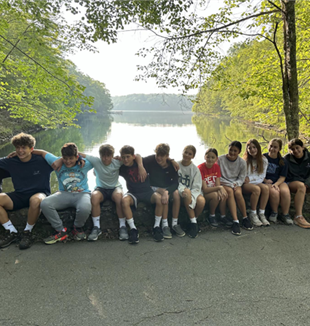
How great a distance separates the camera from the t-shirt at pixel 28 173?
120 inches

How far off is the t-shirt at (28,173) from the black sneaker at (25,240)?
562 millimetres

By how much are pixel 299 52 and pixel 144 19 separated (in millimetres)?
4575

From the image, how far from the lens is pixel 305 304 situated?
1.92m

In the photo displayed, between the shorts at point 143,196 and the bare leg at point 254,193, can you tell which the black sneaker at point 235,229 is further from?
the shorts at point 143,196

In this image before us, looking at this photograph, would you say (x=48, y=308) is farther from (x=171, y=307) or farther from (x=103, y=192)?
(x=103, y=192)

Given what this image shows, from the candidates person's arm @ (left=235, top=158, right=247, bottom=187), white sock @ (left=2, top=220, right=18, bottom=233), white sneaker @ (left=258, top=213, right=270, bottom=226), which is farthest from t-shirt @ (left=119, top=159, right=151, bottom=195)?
white sneaker @ (left=258, top=213, right=270, bottom=226)

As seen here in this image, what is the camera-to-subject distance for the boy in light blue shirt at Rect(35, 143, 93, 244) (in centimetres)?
290

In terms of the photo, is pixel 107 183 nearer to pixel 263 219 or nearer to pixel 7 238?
pixel 7 238

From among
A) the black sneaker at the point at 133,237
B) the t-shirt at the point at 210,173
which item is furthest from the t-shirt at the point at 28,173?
the t-shirt at the point at 210,173

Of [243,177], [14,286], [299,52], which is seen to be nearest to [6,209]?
[14,286]

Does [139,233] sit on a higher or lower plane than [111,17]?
lower

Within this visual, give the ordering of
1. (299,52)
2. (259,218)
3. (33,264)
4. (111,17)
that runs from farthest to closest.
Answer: (299,52)
(111,17)
(259,218)
(33,264)

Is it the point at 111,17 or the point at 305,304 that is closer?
the point at 305,304

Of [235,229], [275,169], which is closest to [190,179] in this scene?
[235,229]
